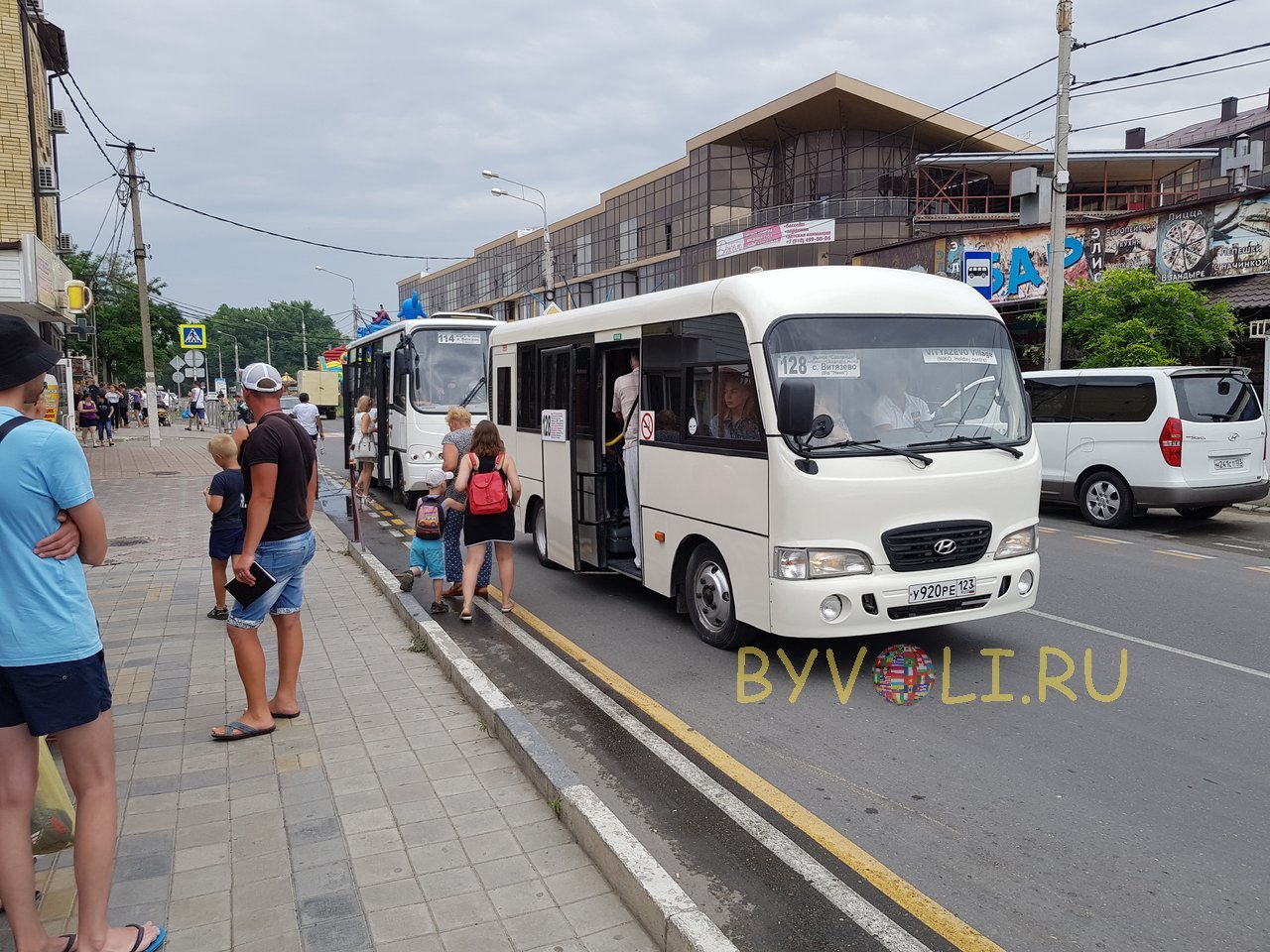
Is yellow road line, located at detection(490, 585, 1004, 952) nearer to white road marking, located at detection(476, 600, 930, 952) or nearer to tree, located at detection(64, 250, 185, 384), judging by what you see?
white road marking, located at detection(476, 600, 930, 952)

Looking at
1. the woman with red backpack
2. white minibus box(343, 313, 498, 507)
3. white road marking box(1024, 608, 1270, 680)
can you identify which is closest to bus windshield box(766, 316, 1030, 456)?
white road marking box(1024, 608, 1270, 680)

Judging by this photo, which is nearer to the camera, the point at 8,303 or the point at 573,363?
the point at 573,363

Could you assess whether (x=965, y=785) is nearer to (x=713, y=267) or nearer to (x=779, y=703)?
(x=779, y=703)

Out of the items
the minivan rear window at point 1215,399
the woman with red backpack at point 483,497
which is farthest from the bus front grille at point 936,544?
the minivan rear window at point 1215,399

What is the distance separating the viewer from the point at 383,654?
666 centimetres

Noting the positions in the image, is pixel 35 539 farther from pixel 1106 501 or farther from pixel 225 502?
pixel 1106 501

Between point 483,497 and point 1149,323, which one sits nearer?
point 483,497

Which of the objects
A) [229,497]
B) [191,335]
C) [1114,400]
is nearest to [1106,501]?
[1114,400]

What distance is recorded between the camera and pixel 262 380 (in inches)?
201

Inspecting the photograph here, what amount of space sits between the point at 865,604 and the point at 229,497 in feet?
15.6

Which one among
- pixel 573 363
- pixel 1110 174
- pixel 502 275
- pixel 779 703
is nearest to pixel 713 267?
pixel 1110 174

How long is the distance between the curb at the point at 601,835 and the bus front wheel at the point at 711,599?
1.84 meters

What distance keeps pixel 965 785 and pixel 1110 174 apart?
42641 millimetres

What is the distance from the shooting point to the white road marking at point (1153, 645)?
242 inches
